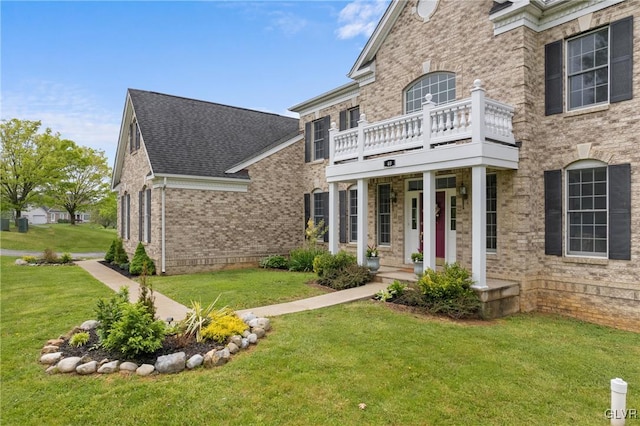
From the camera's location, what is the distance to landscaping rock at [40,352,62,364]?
214 inches

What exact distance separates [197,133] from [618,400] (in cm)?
1706

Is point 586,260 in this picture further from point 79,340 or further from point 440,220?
point 79,340

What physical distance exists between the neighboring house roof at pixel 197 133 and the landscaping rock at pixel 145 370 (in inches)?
408

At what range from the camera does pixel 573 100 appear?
9.20m

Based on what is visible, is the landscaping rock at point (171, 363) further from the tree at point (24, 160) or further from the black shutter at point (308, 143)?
the tree at point (24, 160)

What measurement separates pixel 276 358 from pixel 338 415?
172cm

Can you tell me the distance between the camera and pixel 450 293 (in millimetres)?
8594

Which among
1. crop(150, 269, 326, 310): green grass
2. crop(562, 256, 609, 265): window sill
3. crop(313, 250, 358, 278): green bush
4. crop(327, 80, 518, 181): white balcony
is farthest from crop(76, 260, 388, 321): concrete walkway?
crop(562, 256, 609, 265): window sill

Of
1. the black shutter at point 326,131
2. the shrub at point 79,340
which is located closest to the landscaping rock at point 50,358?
the shrub at point 79,340

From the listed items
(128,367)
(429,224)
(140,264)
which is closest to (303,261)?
(140,264)

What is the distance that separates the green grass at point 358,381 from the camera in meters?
4.16

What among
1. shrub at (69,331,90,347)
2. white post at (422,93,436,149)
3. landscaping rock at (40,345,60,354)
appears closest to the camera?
landscaping rock at (40,345,60,354)

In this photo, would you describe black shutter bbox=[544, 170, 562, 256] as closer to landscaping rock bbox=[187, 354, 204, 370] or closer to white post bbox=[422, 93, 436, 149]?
white post bbox=[422, 93, 436, 149]

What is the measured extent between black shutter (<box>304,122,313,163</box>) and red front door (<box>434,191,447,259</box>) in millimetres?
7754
